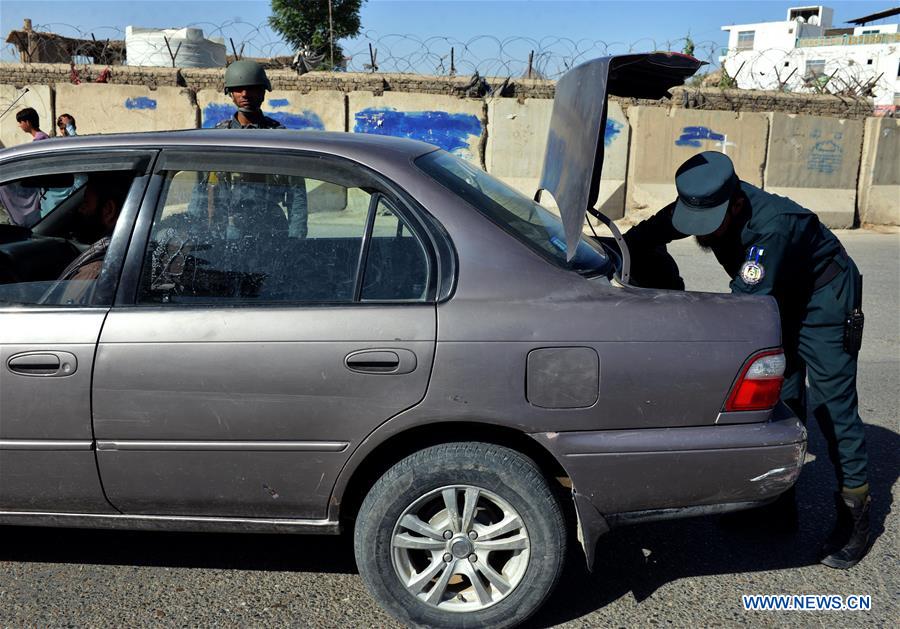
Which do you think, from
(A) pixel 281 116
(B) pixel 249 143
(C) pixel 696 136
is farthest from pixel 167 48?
(B) pixel 249 143

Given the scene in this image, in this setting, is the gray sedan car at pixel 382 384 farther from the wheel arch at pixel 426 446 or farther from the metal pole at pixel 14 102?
the metal pole at pixel 14 102

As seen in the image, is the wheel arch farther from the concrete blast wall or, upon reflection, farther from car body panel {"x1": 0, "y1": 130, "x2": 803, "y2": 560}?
the concrete blast wall

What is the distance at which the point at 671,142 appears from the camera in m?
13.6

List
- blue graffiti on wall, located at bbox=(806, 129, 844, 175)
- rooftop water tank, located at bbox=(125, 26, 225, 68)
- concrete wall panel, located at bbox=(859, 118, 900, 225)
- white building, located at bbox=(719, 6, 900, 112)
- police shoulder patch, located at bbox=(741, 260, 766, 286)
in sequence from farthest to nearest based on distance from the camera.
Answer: white building, located at bbox=(719, 6, 900, 112) → rooftop water tank, located at bbox=(125, 26, 225, 68) → concrete wall panel, located at bbox=(859, 118, 900, 225) → blue graffiti on wall, located at bbox=(806, 129, 844, 175) → police shoulder patch, located at bbox=(741, 260, 766, 286)

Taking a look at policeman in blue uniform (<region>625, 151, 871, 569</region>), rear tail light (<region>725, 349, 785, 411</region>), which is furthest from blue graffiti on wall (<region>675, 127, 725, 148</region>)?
rear tail light (<region>725, 349, 785, 411</region>)

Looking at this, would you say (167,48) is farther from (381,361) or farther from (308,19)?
(308,19)

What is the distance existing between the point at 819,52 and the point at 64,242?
6556 cm

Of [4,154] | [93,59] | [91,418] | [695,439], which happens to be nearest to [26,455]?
[91,418]

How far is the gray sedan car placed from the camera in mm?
2572

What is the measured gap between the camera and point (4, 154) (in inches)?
115

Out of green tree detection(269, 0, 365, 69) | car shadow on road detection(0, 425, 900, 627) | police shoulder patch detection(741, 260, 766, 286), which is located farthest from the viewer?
green tree detection(269, 0, 365, 69)

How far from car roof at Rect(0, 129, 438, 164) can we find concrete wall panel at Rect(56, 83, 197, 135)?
10.4 m

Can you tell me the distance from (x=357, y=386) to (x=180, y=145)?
1126 mm

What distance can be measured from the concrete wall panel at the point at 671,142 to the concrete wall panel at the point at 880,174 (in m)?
2.22
